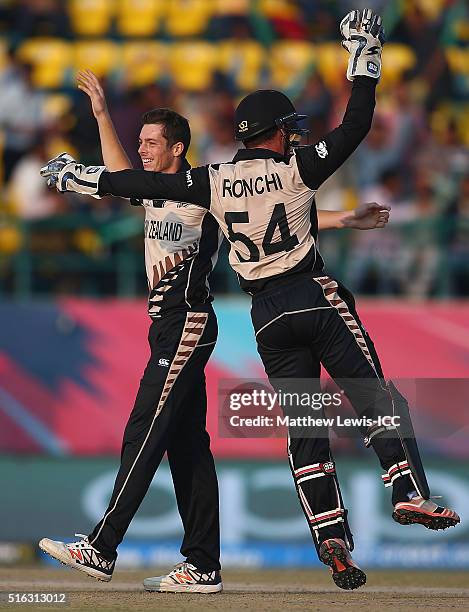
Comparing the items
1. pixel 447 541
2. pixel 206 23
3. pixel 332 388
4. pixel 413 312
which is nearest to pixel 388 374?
pixel 413 312

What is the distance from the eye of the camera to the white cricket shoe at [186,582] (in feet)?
23.7

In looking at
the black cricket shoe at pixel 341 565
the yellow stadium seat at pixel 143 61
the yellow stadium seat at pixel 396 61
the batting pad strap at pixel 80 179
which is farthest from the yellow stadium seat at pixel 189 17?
the black cricket shoe at pixel 341 565

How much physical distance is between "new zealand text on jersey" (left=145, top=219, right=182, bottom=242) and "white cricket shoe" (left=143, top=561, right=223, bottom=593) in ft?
5.72

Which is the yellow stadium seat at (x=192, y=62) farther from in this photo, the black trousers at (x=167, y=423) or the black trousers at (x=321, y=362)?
the black trousers at (x=321, y=362)

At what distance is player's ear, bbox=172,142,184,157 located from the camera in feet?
23.6

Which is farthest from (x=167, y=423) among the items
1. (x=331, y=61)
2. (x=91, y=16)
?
(x=91, y=16)

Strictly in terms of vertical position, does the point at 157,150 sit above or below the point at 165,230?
above

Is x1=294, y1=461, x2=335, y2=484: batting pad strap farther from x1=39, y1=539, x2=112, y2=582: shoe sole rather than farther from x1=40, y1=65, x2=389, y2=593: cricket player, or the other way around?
x1=39, y1=539, x2=112, y2=582: shoe sole

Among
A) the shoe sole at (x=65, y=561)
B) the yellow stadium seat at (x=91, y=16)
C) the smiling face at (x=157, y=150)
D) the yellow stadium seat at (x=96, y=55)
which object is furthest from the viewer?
the yellow stadium seat at (x=91, y=16)

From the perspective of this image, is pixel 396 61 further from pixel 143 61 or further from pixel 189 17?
pixel 143 61

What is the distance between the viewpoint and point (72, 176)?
22.0ft

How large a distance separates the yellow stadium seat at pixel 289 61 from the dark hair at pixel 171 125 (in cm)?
692

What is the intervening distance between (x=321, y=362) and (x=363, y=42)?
1558 millimetres

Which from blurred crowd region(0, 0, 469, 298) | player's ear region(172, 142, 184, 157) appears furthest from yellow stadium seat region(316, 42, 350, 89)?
player's ear region(172, 142, 184, 157)
